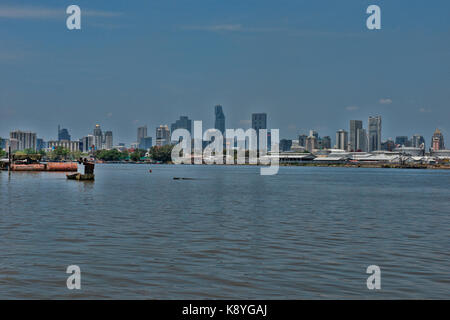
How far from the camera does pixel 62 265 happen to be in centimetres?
2256

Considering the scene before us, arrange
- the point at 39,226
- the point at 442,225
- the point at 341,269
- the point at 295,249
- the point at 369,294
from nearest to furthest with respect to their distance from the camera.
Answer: the point at 369,294 < the point at 341,269 < the point at 295,249 < the point at 39,226 < the point at 442,225

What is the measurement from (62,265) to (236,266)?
7.68 metres

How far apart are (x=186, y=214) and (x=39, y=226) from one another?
48.4 ft

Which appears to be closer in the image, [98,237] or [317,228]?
[98,237]

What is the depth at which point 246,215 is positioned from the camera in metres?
46.9

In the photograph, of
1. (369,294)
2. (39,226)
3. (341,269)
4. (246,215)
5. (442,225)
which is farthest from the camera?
(246,215)

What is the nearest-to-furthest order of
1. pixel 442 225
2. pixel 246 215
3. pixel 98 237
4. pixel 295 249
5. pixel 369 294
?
pixel 369 294, pixel 295 249, pixel 98 237, pixel 442 225, pixel 246 215

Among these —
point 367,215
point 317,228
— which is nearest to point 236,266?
point 317,228

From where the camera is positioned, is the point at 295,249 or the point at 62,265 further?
the point at 295,249

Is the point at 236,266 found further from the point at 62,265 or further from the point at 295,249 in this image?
the point at 62,265
